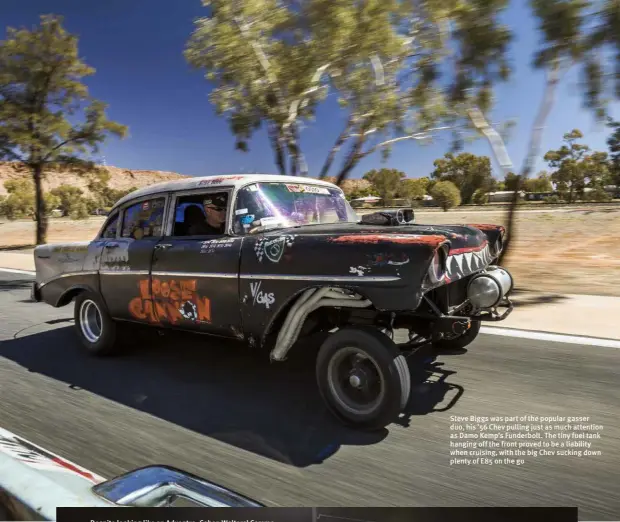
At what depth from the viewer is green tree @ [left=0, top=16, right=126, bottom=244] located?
1955cm

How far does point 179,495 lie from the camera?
1873mm

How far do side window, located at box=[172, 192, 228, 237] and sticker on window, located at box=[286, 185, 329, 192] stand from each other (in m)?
0.67

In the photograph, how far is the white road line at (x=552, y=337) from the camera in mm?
5094

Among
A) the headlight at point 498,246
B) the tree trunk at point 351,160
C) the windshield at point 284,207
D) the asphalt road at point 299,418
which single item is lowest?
the asphalt road at point 299,418

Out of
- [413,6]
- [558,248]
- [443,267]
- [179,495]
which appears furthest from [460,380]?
[558,248]

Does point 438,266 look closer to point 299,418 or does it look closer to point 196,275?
point 299,418

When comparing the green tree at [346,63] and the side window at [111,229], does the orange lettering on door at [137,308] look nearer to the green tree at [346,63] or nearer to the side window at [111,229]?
the side window at [111,229]

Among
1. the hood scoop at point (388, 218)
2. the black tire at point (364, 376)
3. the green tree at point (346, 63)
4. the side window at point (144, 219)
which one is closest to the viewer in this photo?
the black tire at point (364, 376)

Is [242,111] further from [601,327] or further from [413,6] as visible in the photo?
[601,327]

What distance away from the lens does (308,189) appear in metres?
4.71

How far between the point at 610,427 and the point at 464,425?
96cm

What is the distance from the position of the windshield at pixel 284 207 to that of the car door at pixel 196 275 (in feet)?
0.48

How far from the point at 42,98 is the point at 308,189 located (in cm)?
2033

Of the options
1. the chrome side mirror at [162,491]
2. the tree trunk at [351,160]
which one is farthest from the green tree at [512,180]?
the chrome side mirror at [162,491]
